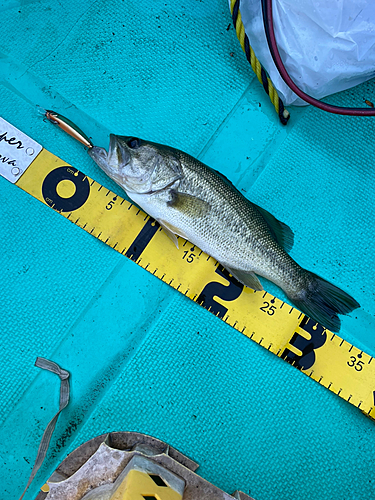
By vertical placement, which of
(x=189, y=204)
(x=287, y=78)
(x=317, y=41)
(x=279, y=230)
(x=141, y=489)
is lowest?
(x=141, y=489)

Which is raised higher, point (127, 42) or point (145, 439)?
point (127, 42)

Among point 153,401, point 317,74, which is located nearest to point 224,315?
point 153,401

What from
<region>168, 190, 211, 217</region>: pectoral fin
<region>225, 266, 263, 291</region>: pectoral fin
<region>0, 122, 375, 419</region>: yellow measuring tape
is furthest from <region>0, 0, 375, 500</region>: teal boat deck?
<region>168, 190, 211, 217</region>: pectoral fin

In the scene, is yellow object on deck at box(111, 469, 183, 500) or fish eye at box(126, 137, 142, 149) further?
fish eye at box(126, 137, 142, 149)

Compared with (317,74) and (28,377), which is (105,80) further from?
(28,377)

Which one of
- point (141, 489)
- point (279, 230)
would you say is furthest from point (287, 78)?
point (141, 489)

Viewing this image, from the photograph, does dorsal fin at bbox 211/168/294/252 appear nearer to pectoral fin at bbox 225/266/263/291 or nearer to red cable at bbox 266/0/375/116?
pectoral fin at bbox 225/266/263/291

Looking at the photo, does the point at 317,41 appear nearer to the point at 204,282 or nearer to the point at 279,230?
the point at 279,230
